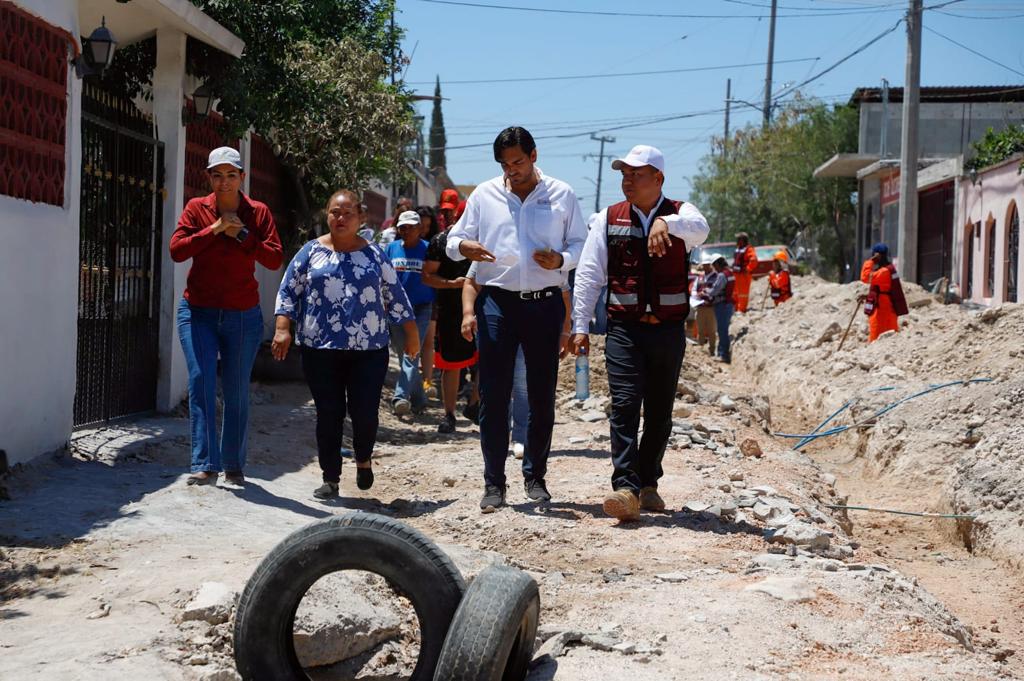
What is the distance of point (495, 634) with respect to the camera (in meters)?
3.88

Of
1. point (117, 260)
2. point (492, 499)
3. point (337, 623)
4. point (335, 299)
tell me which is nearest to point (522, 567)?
point (492, 499)

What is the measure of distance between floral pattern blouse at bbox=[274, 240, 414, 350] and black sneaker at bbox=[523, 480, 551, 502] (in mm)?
1191

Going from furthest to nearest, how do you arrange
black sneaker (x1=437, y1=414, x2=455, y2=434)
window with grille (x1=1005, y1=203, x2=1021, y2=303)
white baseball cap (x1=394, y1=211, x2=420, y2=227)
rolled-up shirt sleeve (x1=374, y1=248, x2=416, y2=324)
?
window with grille (x1=1005, y1=203, x2=1021, y2=303) < white baseball cap (x1=394, y1=211, x2=420, y2=227) < black sneaker (x1=437, y1=414, x2=455, y2=434) < rolled-up shirt sleeve (x1=374, y1=248, x2=416, y2=324)

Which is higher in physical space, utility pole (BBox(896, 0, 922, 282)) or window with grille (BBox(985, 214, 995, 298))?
utility pole (BBox(896, 0, 922, 282))

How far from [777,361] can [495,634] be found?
54.8 ft

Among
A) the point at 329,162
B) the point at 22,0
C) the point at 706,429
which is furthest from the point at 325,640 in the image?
the point at 329,162

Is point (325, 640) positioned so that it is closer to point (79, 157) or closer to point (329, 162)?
point (79, 157)

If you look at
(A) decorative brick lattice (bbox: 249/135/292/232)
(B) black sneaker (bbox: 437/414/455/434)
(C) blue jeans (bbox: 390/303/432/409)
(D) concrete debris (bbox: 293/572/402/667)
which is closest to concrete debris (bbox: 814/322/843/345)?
(A) decorative brick lattice (bbox: 249/135/292/232)

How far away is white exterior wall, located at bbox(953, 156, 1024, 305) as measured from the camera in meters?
23.4

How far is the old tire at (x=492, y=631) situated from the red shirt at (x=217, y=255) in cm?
317

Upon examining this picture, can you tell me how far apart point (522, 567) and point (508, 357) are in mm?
1479

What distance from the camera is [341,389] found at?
23.8ft

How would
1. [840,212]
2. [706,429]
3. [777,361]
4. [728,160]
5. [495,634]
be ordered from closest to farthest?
[495,634] < [706,429] < [777,361] < [840,212] < [728,160]

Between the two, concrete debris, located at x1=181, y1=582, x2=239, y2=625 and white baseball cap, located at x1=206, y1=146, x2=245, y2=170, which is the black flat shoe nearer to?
white baseball cap, located at x1=206, y1=146, x2=245, y2=170
